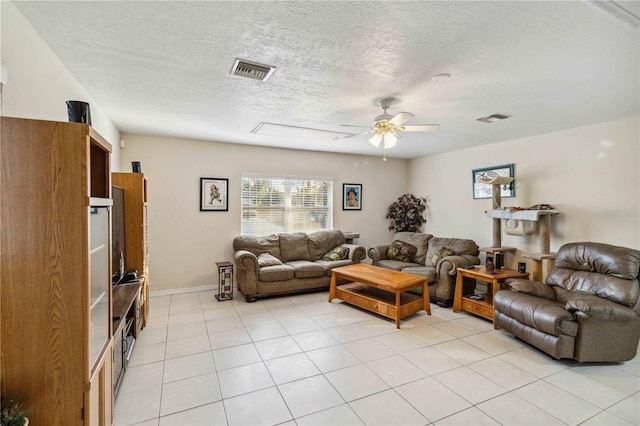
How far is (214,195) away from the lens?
205 inches

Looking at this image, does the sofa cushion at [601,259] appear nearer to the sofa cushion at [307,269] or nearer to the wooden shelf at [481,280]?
the wooden shelf at [481,280]

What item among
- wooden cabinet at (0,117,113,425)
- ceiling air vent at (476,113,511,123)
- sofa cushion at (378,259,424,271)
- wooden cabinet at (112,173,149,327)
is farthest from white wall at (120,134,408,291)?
wooden cabinet at (0,117,113,425)

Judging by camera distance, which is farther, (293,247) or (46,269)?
(293,247)

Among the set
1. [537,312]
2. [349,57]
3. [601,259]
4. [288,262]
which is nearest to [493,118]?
[601,259]

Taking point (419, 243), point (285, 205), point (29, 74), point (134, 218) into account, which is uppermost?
point (29, 74)

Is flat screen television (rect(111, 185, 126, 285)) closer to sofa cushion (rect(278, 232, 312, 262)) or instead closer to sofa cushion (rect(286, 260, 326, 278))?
sofa cushion (rect(286, 260, 326, 278))

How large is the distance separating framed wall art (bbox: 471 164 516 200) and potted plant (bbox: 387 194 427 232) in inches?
48.1

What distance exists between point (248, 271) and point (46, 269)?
3.26 metres

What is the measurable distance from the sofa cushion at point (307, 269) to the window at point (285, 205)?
958 mm

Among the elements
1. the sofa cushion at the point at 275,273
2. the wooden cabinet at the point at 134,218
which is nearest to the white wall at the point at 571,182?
the sofa cushion at the point at 275,273

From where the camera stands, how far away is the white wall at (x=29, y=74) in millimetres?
1630

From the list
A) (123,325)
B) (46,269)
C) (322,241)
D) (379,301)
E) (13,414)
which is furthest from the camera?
(322,241)

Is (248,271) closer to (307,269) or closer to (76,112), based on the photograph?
(307,269)

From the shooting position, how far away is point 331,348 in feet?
10.3
